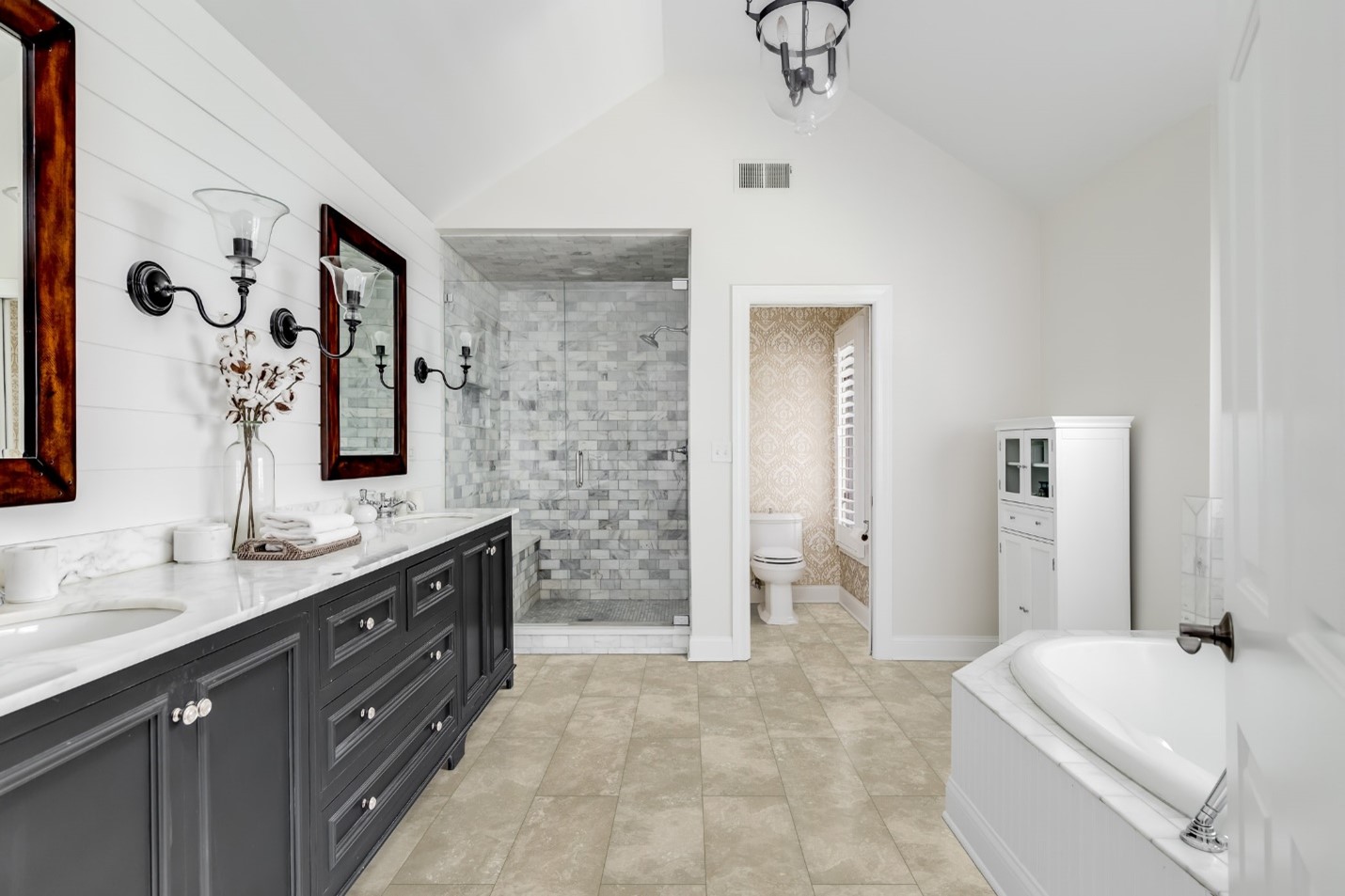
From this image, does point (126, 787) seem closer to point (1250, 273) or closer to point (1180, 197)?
point (1250, 273)

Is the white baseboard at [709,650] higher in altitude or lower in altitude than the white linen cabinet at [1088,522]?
lower

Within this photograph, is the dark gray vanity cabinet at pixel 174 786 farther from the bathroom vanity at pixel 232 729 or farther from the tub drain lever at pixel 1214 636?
the tub drain lever at pixel 1214 636

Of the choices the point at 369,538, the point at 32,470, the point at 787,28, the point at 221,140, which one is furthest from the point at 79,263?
the point at 787,28

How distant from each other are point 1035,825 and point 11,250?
265cm

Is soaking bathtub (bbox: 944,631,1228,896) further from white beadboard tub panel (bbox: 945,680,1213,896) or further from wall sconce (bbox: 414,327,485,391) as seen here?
wall sconce (bbox: 414,327,485,391)

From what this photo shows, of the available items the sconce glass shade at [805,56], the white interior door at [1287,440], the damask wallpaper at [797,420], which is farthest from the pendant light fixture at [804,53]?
the damask wallpaper at [797,420]

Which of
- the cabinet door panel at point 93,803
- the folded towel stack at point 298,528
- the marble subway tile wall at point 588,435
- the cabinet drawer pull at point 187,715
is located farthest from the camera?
the marble subway tile wall at point 588,435

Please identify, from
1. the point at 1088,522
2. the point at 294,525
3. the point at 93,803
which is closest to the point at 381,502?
the point at 294,525

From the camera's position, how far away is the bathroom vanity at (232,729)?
37.5 inches

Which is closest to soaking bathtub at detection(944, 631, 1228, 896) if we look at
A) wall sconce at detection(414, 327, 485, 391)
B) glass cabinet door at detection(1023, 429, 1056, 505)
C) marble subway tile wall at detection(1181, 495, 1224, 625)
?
marble subway tile wall at detection(1181, 495, 1224, 625)

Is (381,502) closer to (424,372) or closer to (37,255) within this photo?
(424,372)

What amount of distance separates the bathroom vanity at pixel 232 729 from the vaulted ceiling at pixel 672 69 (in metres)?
1.73

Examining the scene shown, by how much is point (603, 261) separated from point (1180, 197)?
2897mm

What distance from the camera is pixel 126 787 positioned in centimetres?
107
